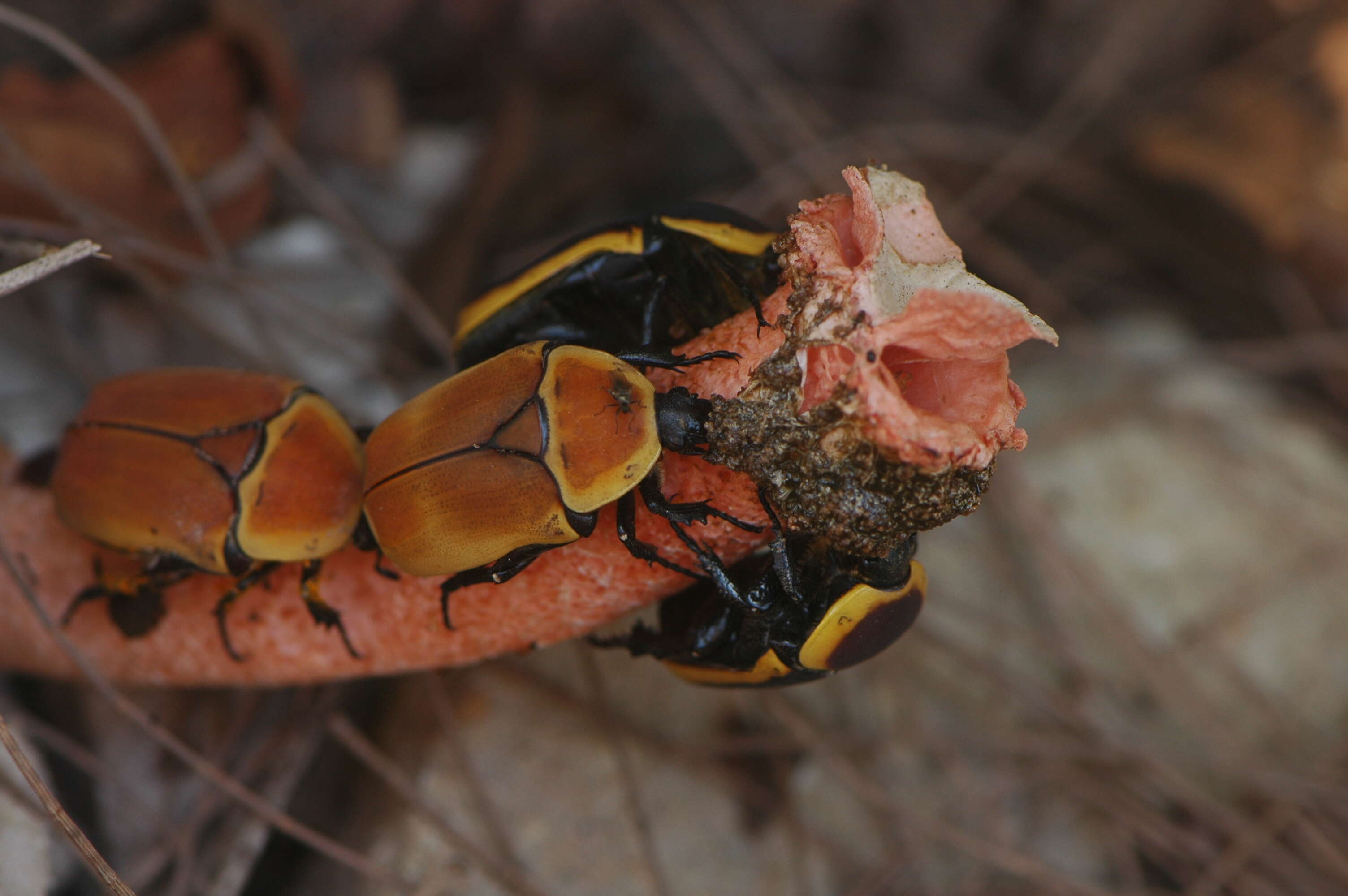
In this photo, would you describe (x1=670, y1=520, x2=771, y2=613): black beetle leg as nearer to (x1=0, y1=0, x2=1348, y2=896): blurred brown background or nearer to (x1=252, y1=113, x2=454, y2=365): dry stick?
(x1=0, y1=0, x2=1348, y2=896): blurred brown background

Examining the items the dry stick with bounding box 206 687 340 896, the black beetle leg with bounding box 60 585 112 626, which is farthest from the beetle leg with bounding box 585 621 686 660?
the black beetle leg with bounding box 60 585 112 626

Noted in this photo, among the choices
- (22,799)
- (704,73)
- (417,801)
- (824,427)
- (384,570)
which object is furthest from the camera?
(704,73)

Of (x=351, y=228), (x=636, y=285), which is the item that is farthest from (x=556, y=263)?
(x=351, y=228)

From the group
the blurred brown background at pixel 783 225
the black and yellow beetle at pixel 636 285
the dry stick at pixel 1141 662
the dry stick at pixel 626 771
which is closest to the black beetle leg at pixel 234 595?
the blurred brown background at pixel 783 225

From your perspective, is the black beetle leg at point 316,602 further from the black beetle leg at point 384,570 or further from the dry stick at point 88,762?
the dry stick at point 88,762

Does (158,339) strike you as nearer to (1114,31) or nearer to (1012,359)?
(1012,359)

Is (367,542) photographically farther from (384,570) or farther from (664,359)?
(664,359)
